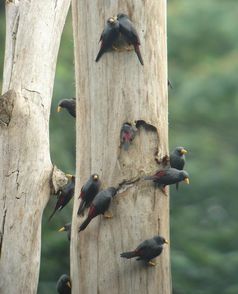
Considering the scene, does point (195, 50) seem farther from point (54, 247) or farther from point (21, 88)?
point (21, 88)

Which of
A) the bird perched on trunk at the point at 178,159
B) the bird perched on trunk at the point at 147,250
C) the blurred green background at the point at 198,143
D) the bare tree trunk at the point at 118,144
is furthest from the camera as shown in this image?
the blurred green background at the point at 198,143

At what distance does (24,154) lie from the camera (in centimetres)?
727

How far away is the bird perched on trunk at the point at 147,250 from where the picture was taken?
650cm

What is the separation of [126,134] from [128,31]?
0.63m

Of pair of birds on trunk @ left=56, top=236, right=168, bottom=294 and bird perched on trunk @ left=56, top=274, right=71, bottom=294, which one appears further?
bird perched on trunk @ left=56, top=274, right=71, bottom=294

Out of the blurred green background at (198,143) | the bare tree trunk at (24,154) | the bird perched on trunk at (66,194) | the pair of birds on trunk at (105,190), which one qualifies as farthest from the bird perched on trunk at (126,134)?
the blurred green background at (198,143)

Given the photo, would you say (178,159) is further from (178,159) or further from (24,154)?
(24,154)

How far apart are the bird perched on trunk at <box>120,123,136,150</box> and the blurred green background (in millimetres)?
4018

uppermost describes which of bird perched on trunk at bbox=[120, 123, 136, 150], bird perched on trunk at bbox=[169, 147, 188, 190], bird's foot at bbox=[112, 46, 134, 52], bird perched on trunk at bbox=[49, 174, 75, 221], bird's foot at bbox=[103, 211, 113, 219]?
bird's foot at bbox=[112, 46, 134, 52]

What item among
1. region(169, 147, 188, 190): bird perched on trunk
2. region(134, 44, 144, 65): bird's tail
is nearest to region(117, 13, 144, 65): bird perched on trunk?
region(134, 44, 144, 65): bird's tail

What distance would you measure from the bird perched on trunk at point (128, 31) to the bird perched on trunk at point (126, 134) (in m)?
0.44

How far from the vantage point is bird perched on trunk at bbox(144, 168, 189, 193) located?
6.64 m

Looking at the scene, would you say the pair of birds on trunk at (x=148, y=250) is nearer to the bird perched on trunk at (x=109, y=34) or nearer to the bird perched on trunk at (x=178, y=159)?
A: the bird perched on trunk at (x=178, y=159)

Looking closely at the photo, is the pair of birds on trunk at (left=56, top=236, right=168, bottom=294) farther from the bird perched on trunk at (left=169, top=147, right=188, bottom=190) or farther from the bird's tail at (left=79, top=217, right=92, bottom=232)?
the bird perched on trunk at (left=169, top=147, right=188, bottom=190)
